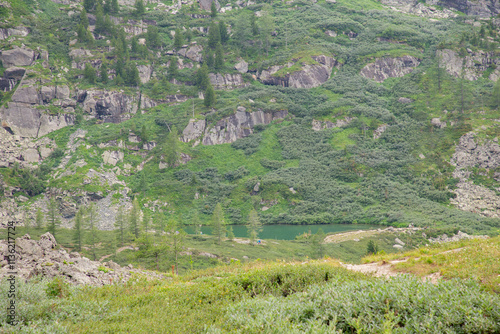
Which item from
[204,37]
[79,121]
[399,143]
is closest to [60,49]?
[79,121]

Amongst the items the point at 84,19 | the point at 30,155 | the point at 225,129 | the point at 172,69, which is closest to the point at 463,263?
the point at 225,129

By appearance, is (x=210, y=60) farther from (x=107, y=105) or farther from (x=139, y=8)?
(x=139, y=8)

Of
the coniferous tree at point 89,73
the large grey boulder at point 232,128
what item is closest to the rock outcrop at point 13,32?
the coniferous tree at point 89,73

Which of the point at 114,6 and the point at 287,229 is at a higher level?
the point at 114,6

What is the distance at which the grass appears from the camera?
28.1 feet

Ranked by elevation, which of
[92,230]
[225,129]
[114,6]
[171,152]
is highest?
[114,6]

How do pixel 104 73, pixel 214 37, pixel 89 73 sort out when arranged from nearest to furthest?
pixel 89 73 < pixel 104 73 < pixel 214 37

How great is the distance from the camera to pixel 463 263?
10.2 metres

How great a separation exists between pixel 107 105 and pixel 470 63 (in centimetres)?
19408

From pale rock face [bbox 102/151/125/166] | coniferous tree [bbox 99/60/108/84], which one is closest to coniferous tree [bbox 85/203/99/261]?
pale rock face [bbox 102/151/125/166]

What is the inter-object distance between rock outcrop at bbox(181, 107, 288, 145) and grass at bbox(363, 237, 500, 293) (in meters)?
132

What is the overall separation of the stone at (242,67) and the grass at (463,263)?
177585 millimetres

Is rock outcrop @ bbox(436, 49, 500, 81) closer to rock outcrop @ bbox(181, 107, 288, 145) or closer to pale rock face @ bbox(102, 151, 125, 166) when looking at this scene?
rock outcrop @ bbox(181, 107, 288, 145)

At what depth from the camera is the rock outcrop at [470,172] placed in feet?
327
